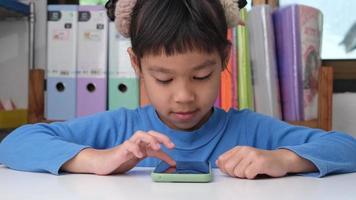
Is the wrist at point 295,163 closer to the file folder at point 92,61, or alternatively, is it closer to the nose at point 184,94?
the nose at point 184,94

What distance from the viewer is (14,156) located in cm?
73

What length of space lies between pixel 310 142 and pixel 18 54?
1.25 meters

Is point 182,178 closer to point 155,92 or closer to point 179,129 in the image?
point 155,92

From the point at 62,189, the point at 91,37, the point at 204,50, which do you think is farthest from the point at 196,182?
the point at 91,37

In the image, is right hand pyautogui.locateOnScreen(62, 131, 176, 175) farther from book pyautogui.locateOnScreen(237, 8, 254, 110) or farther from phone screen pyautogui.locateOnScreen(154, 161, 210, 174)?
book pyautogui.locateOnScreen(237, 8, 254, 110)

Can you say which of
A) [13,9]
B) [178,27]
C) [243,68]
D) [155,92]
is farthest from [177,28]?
[13,9]

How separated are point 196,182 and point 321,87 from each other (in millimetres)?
882

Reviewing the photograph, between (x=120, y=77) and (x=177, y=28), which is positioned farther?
(x=120, y=77)

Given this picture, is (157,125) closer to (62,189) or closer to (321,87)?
(62,189)

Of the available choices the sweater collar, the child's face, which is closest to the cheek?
the child's face

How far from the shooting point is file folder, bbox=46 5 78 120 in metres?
1.41

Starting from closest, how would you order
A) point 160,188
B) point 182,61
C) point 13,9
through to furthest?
point 160,188 → point 182,61 → point 13,9

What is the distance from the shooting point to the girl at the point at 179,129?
0.63 meters

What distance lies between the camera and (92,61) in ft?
4.59
